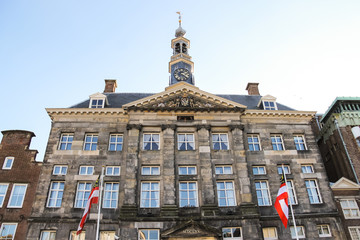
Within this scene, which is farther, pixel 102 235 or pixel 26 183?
pixel 26 183

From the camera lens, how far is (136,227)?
71.9 feet

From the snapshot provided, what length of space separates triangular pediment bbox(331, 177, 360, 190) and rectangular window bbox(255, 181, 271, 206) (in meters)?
5.75

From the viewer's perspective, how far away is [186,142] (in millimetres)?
26438

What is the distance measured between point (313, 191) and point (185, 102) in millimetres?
13842

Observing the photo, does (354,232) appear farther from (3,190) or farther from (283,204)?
(3,190)

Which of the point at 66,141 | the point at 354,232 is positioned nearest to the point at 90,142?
the point at 66,141

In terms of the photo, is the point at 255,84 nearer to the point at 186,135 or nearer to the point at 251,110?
the point at 251,110

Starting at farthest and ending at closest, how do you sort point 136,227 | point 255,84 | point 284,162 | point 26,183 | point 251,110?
1. point 255,84
2. point 251,110
3. point 284,162
4. point 26,183
5. point 136,227

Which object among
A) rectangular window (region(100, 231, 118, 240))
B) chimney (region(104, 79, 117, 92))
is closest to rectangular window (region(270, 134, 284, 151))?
rectangular window (region(100, 231, 118, 240))

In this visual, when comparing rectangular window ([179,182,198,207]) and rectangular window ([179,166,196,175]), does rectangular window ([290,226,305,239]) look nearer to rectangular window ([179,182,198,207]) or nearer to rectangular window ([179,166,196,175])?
rectangular window ([179,182,198,207])

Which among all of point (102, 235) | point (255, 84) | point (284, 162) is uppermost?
point (255, 84)

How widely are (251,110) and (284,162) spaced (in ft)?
18.6

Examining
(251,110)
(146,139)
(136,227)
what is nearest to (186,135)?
(146,139)

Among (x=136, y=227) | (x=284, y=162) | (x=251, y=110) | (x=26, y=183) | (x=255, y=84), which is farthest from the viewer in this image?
(x=255, y=84)
